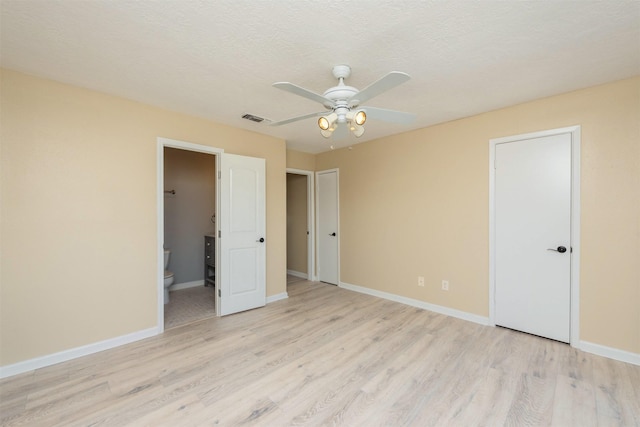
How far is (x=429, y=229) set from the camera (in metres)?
3.61

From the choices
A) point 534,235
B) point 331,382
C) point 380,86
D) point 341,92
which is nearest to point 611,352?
point 534,235

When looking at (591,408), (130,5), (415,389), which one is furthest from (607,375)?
(130,5)

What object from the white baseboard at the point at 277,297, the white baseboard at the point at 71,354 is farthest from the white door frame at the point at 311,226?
the white baseboard at the point at 71,354

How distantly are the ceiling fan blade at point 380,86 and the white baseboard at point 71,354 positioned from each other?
120 inches

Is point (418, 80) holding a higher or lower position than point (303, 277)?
higher

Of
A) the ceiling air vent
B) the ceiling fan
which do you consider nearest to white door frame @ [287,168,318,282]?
the ceiling air vent

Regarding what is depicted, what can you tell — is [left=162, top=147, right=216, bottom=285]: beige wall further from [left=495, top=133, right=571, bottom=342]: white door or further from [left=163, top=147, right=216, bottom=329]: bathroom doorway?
[left=495, top=133, right=571, bottom=342]: white door

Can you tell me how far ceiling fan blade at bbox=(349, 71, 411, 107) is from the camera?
→ 1.49 m

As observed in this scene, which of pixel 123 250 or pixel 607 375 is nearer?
pixel 607 375

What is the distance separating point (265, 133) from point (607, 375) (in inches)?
168

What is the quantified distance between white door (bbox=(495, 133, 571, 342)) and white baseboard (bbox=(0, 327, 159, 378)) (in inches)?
153

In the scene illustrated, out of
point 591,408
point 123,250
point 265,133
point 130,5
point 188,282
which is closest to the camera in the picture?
point 130,5

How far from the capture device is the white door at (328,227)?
482 centimetres

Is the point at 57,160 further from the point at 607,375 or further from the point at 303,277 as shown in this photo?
the point at 607,375
